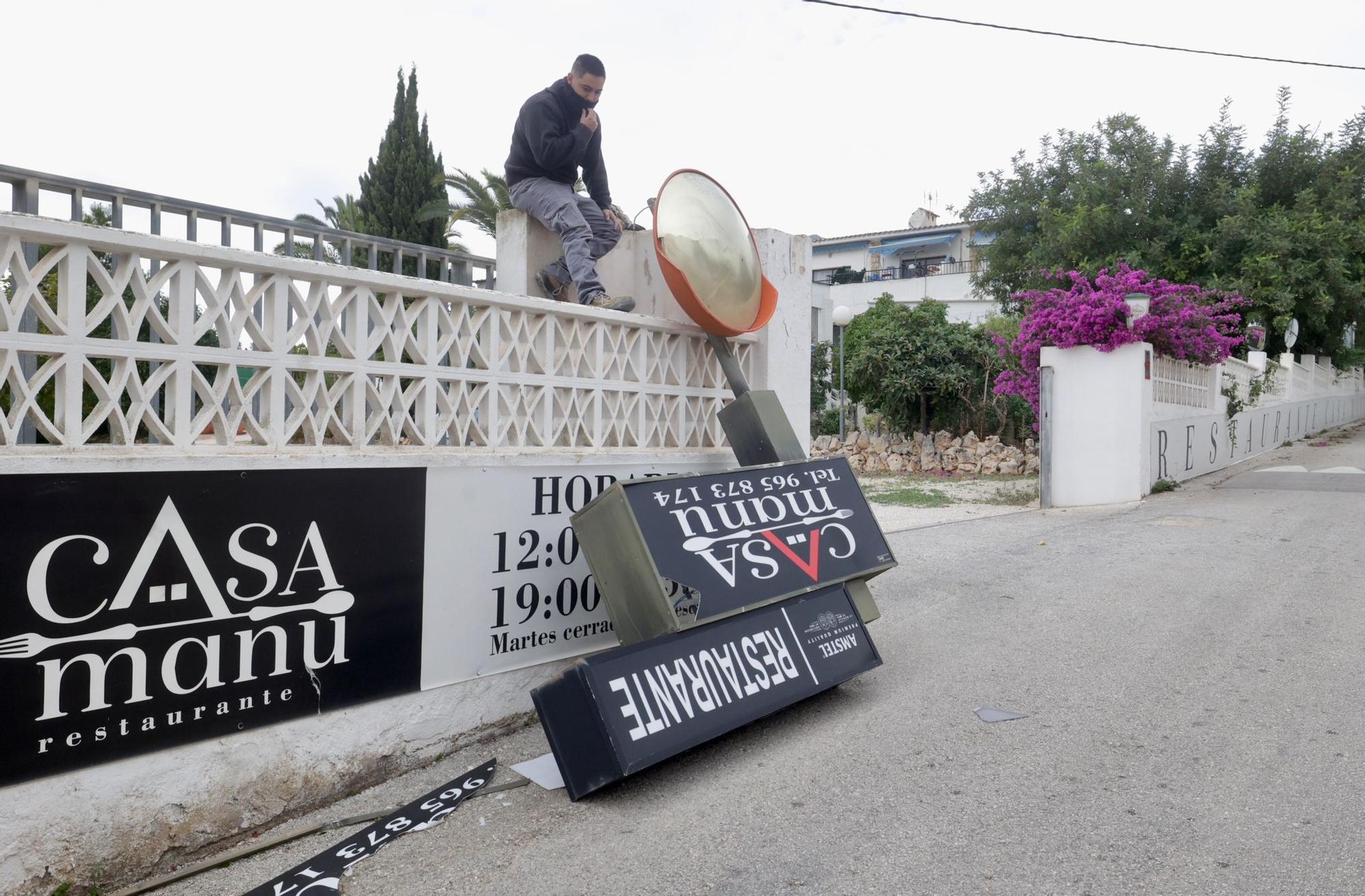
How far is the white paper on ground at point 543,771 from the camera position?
3.54 meters

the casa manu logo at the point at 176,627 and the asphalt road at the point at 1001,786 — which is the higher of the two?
the casa manu logo at the point at 176,627

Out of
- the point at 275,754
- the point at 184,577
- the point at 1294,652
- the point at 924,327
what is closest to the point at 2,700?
the point at 184,577

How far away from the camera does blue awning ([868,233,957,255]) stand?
37.2 m

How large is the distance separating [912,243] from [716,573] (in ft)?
120

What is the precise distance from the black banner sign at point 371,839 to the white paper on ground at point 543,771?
13cm

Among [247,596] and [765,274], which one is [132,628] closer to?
[247,596]

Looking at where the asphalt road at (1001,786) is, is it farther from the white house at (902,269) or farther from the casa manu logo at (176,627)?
the white house at (902,269)

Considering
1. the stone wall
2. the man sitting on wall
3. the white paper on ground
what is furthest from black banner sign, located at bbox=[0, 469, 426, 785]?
the stone wall

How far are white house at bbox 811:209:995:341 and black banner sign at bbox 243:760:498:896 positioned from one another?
27.6m

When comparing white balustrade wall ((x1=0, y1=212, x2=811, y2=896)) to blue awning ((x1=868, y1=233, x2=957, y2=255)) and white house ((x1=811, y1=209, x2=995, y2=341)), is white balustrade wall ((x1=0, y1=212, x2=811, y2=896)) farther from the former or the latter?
blue awning ((x1=868, y1=233, x2=957, y2=255))

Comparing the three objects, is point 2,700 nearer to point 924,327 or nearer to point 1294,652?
point 1294,652

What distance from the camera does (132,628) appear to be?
9.51ft

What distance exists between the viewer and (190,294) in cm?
311

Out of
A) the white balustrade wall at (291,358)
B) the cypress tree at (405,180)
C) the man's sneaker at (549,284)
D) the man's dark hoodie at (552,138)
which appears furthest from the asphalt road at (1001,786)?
the cypress tree at (405,180)
